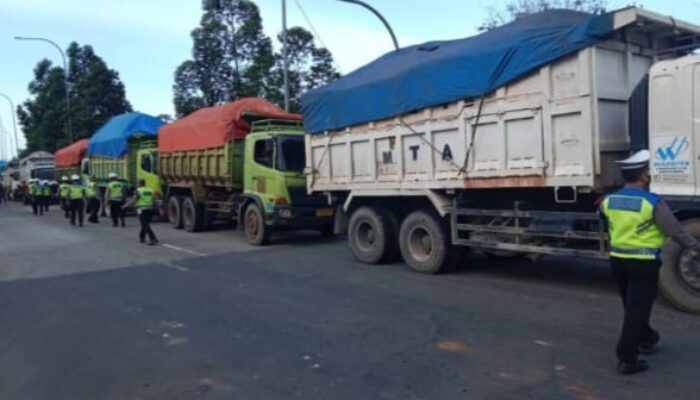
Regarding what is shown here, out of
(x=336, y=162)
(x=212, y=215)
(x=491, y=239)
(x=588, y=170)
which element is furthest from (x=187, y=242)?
(x=588, y=170)

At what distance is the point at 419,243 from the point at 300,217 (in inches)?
170

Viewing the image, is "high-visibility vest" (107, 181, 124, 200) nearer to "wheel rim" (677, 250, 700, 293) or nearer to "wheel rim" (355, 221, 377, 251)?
"wheel rim" (355, 221, 377, 251)

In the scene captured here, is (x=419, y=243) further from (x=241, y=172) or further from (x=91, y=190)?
(x=91, y=190)

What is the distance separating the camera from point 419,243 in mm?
10164

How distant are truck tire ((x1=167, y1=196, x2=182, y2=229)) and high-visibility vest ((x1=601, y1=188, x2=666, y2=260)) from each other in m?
15.1

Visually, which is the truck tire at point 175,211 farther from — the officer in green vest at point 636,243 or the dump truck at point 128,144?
Result: the officer in green vest at point 636,243

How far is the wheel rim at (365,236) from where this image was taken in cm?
1102

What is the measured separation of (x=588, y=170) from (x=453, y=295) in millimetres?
2093

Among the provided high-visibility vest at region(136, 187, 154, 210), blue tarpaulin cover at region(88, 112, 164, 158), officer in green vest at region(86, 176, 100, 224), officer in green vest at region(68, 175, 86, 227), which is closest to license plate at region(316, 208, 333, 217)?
high-visibility vest at region(136, 187, 154, 210)

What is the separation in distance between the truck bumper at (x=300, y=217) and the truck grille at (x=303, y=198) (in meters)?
0.08

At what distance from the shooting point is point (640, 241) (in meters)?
4.97

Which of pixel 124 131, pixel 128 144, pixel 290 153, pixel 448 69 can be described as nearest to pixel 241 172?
pixel 290 153

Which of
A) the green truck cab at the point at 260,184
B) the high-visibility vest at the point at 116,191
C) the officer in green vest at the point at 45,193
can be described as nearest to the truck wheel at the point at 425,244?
the green truck cab at the point at 260,184

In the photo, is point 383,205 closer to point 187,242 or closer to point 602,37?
point 602,37
